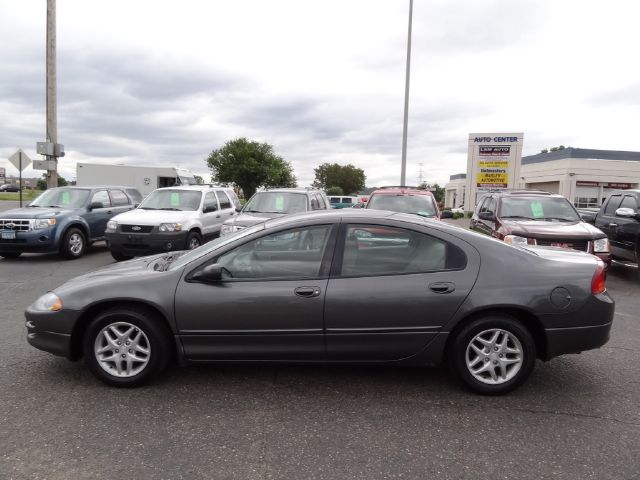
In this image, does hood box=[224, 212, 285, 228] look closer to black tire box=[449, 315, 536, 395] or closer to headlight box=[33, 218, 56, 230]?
headlight box=[33, 218, 56, 230]

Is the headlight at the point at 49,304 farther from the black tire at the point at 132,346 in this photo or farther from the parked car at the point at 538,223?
the parked car at the point at 538,223

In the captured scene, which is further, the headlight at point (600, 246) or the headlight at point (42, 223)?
the headlight at point (42, 223)

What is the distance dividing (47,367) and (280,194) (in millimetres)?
7582

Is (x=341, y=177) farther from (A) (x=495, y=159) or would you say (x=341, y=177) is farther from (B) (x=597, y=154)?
(A) (x=495, y=159)


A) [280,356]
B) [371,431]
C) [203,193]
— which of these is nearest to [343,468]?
[371,431]

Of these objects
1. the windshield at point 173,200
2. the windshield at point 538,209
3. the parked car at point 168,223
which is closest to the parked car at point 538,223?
the windshield at point 538,209

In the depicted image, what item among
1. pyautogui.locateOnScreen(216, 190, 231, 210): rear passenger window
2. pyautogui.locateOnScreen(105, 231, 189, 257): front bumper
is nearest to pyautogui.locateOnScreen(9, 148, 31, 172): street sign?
pyautogui.locateOnScreen(216, 190, 231, 210): rear passenger window

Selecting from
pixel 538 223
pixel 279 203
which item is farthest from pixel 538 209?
pixel 279 203

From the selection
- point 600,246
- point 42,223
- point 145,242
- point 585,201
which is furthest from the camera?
point 585,201

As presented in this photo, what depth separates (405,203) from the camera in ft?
34.1

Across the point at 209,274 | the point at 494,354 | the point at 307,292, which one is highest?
the point at 209,274

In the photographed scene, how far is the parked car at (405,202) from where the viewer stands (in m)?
10.2

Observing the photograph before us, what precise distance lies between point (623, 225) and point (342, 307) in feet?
26.7

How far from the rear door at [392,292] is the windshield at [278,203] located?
23.5 ft
